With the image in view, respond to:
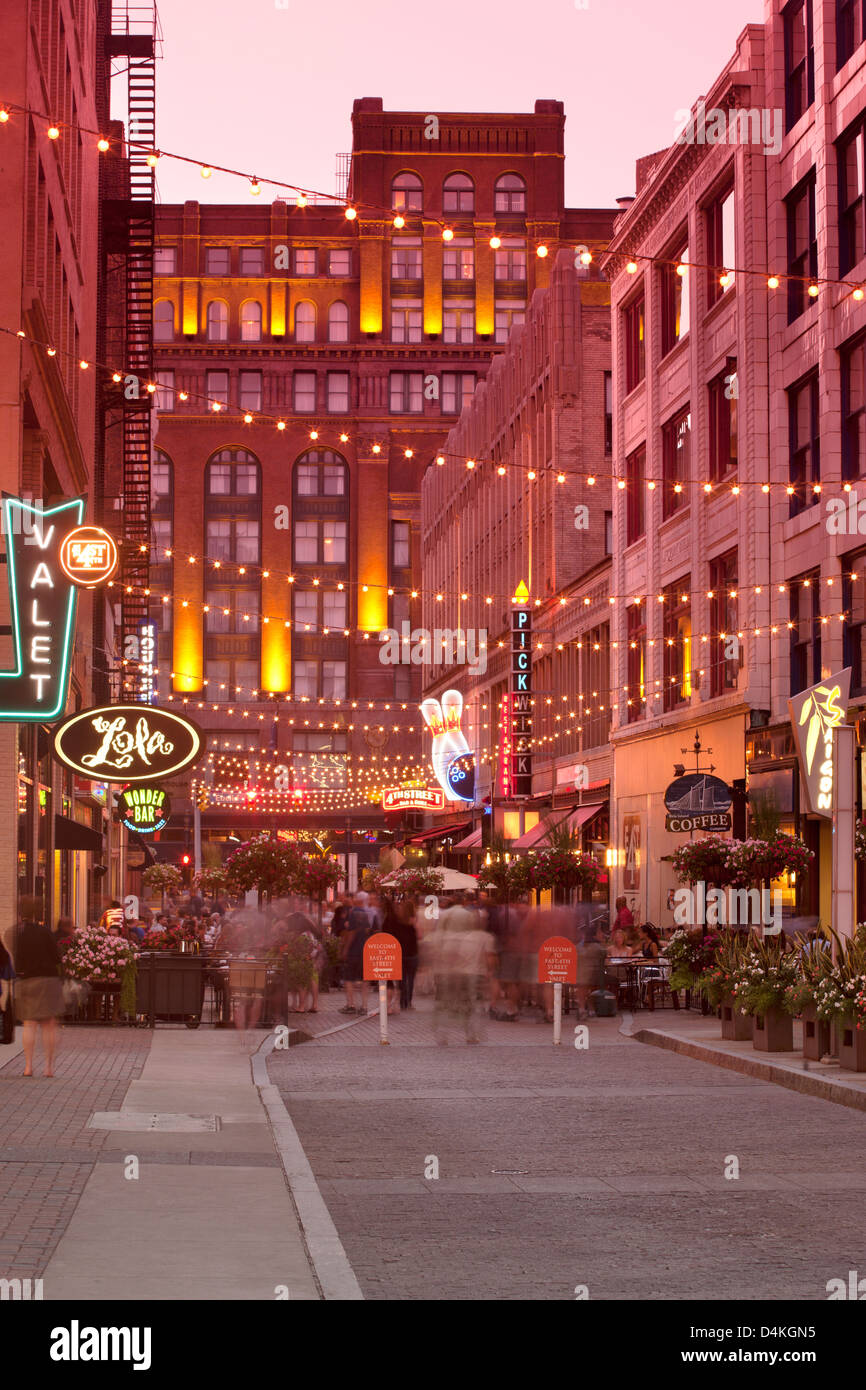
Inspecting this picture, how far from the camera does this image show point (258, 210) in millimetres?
98688

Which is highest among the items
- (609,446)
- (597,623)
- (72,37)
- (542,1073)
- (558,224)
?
(558,224)

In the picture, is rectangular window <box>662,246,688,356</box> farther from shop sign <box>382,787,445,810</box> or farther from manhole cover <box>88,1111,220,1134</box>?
shop sign <box>382,787,445,810</box>

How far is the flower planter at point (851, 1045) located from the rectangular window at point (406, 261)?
84.8 m

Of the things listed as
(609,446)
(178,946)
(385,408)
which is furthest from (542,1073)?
(385,408)

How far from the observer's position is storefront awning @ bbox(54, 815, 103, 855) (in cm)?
3123

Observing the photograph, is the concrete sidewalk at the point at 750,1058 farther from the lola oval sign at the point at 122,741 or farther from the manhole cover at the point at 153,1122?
the lola oval sign at the point at 122,741

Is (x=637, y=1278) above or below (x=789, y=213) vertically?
below

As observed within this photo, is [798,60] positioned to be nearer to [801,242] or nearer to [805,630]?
[801,242]

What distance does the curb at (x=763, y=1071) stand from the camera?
1675cm

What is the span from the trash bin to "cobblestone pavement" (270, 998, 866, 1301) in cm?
480

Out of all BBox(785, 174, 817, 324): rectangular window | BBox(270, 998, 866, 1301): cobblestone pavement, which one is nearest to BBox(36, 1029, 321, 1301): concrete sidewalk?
BBox(270, 998, 866, 1301): cobblestone pavement

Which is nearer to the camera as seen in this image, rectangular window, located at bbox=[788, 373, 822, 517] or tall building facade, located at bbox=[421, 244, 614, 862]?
rectangular window, located at bbox=[788, 373, 822, 517]

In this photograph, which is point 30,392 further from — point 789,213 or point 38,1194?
point 38,1194

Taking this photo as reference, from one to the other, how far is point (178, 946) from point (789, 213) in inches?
680
